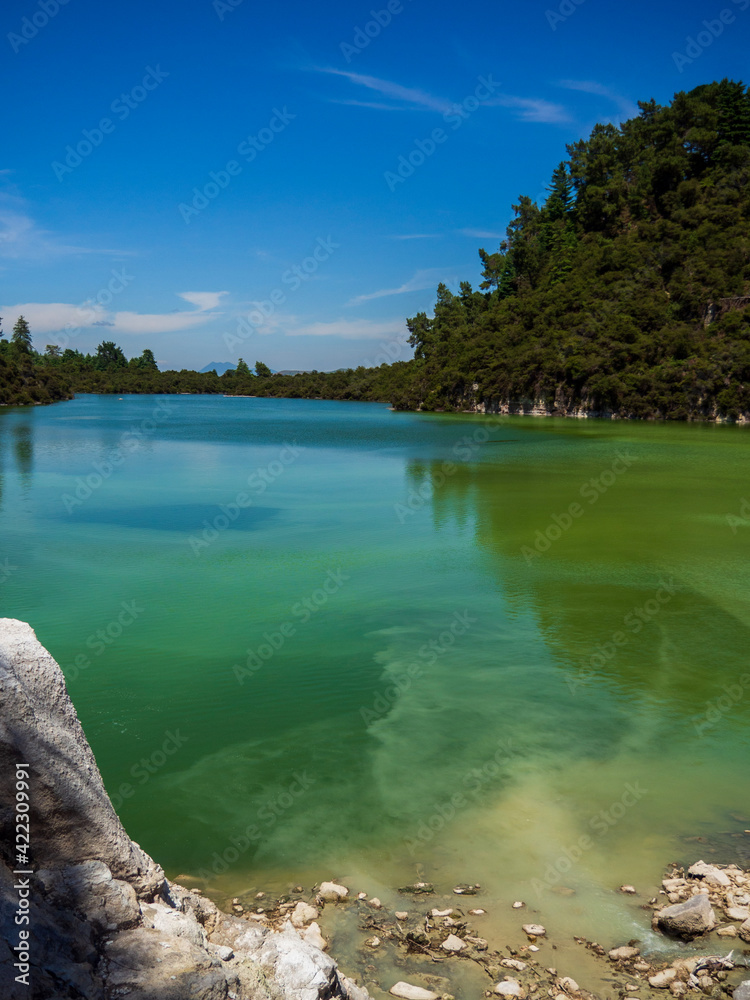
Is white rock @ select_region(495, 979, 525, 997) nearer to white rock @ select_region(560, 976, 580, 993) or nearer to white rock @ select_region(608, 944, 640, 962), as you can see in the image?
white rock @ select_region(560, 976, 580, 993)

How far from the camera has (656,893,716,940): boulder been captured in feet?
13.6

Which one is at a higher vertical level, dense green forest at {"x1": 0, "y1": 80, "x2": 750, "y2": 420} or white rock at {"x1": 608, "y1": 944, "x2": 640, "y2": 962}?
dense green forest at {"x1": 0, "y1": 80, "x2": 750, "y2": 420}

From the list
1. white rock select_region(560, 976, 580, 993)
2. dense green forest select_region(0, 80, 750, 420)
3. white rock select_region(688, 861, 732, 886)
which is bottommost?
white rock select_region(560, 976, 580, 993)

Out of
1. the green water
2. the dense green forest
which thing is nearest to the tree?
the dense green forest

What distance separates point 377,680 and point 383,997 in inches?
182

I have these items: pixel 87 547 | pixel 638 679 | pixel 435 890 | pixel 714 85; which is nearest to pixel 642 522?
pixel 638 679

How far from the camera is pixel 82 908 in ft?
9.09
